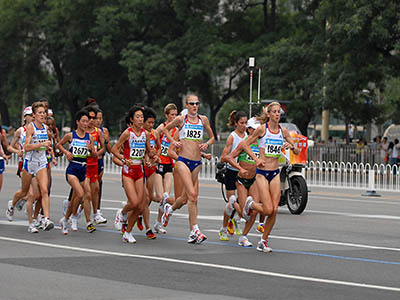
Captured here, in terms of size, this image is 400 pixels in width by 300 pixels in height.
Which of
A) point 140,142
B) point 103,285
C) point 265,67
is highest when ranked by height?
point 265,67

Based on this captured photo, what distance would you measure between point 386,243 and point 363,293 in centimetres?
421

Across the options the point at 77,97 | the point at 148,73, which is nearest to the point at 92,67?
the point at 77,97

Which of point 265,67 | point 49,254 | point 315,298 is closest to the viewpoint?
point 315,298

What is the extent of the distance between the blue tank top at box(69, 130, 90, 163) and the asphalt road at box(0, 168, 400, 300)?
1138 mm

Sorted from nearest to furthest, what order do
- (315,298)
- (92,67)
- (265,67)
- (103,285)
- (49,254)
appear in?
(315,298)
(103,285)
(49,254)
(265,67)
(92,67)

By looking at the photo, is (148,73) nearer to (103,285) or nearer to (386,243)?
(386,243)

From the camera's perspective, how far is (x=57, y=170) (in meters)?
35.4

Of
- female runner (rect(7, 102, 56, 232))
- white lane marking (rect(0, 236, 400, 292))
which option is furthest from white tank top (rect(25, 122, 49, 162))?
white lane marking (rect(0, 236, 400, 292))

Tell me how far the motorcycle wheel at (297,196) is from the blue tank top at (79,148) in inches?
205

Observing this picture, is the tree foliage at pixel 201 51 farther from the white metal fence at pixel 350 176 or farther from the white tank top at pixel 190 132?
the white tank top at pixel 190 132

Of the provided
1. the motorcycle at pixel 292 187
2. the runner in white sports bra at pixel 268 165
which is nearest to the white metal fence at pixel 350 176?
the motorcycle at pixel 292 187

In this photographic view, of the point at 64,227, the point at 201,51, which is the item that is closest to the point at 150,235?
the point at 64,227

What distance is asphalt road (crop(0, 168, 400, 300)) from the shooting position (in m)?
8.11

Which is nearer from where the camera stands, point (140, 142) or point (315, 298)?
point (315, 298)
